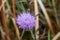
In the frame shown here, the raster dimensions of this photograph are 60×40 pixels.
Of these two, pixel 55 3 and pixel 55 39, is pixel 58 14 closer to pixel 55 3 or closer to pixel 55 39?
pixel 55 3

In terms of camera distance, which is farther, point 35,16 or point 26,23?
point 35,16

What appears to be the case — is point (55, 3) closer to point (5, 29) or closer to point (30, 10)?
point (30, 10)

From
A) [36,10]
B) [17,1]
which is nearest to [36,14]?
[36,10]

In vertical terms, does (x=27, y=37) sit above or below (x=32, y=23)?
below

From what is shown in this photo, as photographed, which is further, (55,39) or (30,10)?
(30,10)

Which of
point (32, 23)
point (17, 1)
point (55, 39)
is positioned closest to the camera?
point (32, 23)

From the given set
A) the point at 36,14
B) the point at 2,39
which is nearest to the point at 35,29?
the point at 36,14

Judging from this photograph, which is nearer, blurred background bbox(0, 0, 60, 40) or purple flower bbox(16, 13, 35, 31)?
purple flower bbox(16, 13, 35, 31)

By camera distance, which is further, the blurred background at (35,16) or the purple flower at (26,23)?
the blurred background at (35,16)

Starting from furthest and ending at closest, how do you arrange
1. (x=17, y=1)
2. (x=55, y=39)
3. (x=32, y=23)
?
(x=17, y=1) < (x=55, y=39) < (x=32, y=23)
